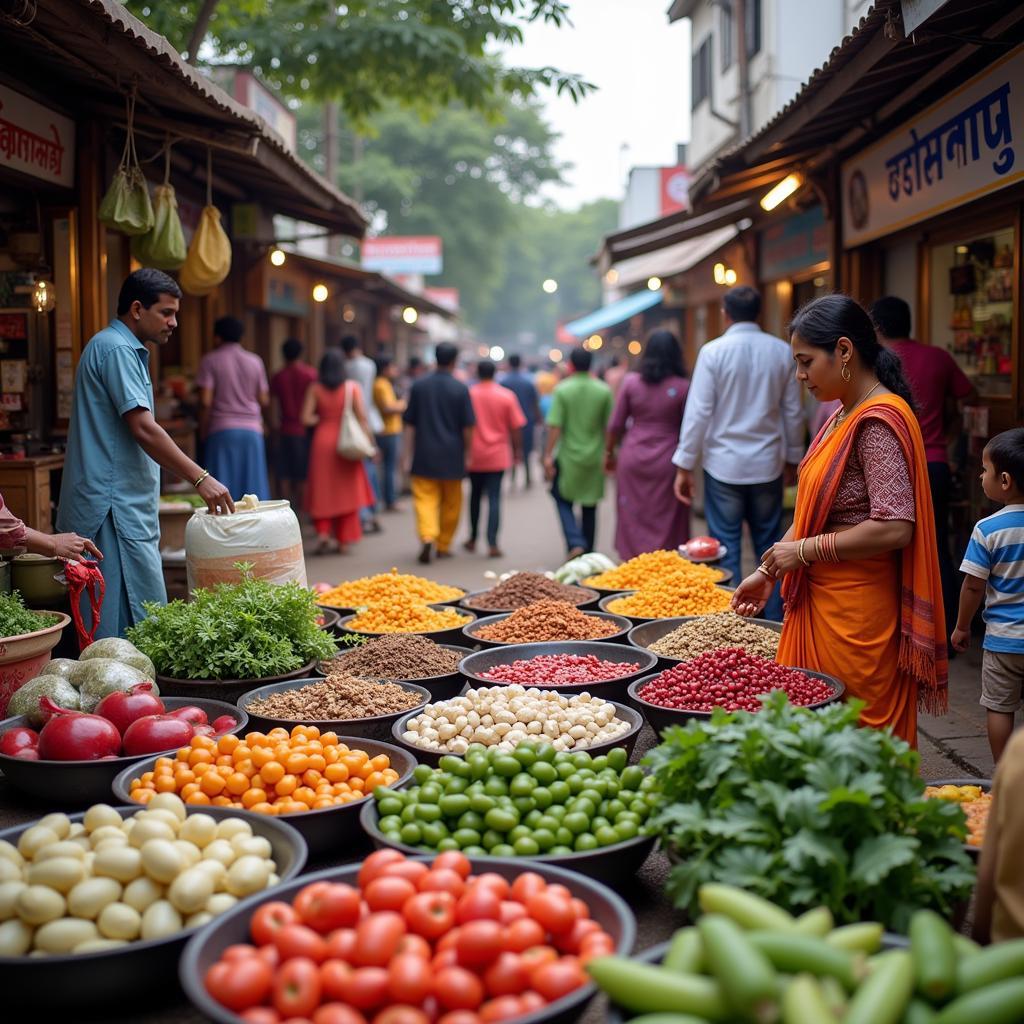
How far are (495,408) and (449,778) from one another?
30.0 ft

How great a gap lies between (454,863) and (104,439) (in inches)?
137

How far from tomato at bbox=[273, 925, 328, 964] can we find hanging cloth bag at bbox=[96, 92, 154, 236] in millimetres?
5487

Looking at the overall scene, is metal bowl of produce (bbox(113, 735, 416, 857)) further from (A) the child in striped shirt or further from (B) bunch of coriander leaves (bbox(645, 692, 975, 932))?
(A) the child in striped shirt

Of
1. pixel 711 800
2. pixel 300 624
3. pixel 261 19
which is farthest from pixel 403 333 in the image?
pixel 711 800

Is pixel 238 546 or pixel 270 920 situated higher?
pixel 238 546

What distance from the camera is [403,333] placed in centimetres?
3028

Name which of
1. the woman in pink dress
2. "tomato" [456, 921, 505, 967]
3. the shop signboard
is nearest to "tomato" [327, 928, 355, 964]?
"tomato" [456, 921, 505, 967]

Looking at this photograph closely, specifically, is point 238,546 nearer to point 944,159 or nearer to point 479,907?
point 479,907

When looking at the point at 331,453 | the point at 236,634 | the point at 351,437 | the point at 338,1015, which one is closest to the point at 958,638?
the point at 236,634

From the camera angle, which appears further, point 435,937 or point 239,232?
point 239,232

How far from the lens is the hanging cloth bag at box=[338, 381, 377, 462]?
39.0ft

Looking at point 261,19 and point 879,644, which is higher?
point 261,19

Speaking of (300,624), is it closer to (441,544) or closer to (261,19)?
(441,544)

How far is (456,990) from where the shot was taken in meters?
2.35
